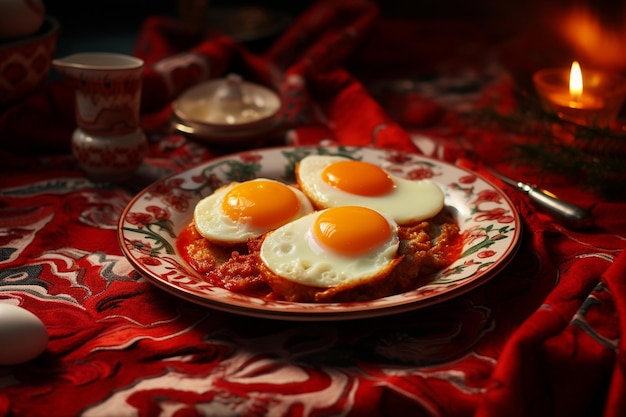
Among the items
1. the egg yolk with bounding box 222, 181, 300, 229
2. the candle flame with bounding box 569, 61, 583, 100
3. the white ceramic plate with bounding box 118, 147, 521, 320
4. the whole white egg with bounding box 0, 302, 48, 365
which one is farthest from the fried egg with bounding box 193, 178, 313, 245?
the candle flame with bounding box 569, 61, 583, 100

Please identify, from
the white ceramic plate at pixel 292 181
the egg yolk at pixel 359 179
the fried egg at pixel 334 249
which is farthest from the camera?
the egg yolk at pixel 359 179

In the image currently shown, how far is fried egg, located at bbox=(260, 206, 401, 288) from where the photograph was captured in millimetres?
1401

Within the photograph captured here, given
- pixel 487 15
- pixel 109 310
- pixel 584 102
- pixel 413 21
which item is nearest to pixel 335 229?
pixel 109 310

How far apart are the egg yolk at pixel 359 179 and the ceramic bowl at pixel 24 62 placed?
112cm

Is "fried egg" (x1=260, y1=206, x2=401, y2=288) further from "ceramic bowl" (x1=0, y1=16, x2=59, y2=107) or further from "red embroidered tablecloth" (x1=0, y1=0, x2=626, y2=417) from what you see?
"ceramic bowl" (x1=0, y1=16, x2=59, y2=107)

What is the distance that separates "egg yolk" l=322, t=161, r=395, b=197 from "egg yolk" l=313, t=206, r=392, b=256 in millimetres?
183

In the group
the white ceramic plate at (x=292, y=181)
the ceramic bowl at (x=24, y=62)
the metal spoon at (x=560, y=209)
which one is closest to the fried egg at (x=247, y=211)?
the white ceramic plate at (x=292, y=181)

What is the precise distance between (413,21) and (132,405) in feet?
10.7

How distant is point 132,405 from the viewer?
115cm

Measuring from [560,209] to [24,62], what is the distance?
1723 mm

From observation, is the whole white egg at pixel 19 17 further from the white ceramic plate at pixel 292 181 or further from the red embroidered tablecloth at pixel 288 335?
the white ceramic plate at pixel 292 181

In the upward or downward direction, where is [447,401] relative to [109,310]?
upward

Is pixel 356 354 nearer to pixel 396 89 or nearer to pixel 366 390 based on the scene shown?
pixel 366 390

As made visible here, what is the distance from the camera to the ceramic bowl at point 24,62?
2.20 m
